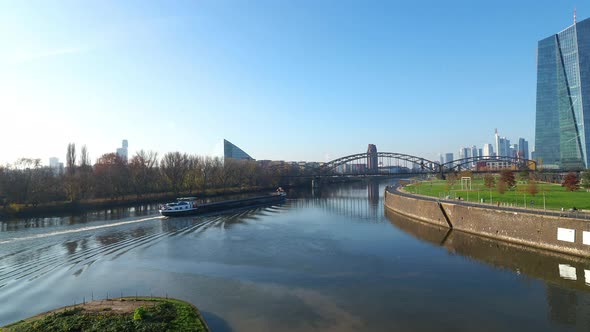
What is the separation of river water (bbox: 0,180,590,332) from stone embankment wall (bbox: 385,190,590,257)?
1.00 metres

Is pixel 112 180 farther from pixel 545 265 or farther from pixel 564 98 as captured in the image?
pixel 564 98

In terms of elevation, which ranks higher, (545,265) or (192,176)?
(192,176)

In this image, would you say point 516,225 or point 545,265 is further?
point 516,225

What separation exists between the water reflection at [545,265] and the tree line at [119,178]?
5254 centimetres

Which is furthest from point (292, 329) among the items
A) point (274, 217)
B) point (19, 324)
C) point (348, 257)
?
point (274, 217)

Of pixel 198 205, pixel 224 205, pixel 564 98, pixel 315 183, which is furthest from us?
pixel 315 183

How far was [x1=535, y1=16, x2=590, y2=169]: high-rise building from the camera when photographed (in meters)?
97.3

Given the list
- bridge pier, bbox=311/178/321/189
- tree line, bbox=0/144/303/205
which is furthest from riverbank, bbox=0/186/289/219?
bridge pier, bbox=311/178/321/189

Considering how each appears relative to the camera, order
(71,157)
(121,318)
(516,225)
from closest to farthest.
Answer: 1. (121,318)
2. (516,225)
3. (71,157)

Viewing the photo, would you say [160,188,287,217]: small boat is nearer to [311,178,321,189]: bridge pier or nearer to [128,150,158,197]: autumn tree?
[128,150,158,197]: autumn tree

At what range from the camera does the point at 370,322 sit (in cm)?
1357

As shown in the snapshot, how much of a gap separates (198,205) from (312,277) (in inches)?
1393

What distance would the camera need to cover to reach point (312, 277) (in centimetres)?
1934

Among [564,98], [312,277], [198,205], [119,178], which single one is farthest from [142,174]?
[564,98]
